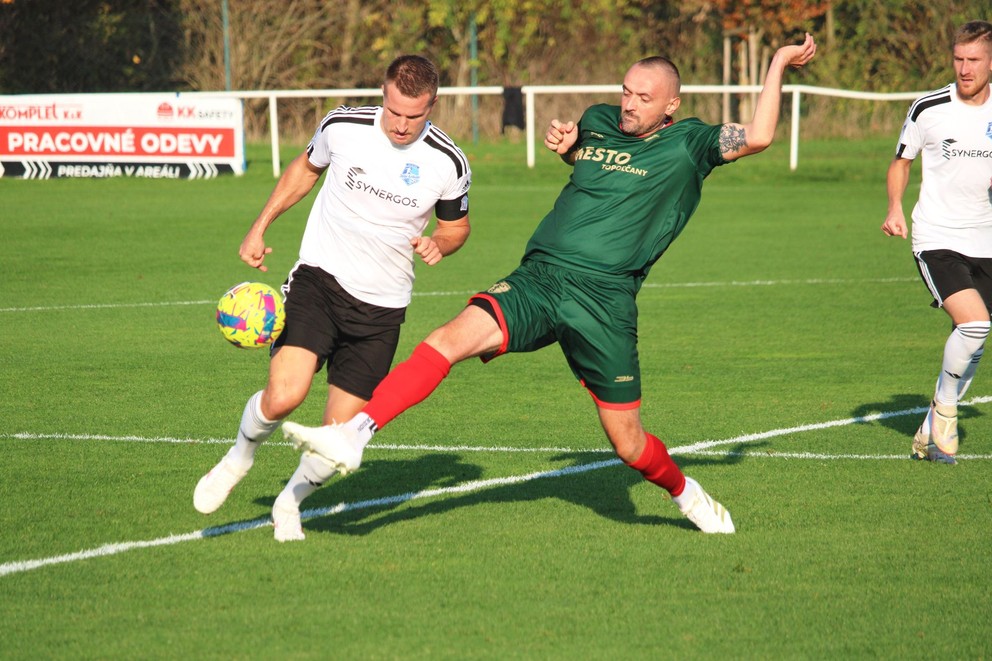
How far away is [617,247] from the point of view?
6.10 m

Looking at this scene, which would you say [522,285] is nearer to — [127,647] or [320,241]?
[320,241]

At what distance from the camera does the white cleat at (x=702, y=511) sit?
6.29 metres

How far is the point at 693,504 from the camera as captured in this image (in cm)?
629

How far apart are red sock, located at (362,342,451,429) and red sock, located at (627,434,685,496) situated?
1090 millimetres

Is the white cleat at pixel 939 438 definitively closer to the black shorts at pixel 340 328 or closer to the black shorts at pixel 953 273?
the black shorts at pixel 953 273

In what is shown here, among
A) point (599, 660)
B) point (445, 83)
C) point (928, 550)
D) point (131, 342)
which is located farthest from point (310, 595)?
point (445, 83)

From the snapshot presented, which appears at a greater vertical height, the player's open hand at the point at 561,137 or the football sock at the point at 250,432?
the player's open hand at the point at 561,137

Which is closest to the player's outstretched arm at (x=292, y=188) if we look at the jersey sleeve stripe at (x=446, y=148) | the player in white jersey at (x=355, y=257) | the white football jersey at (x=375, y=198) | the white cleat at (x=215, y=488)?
the player in white jersey at (x=355, y=257)

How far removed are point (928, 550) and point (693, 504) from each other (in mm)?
1069

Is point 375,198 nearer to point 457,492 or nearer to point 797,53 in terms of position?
point 457,492

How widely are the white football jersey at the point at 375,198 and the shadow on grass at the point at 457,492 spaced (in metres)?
1.12

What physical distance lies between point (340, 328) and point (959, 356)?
385 cm

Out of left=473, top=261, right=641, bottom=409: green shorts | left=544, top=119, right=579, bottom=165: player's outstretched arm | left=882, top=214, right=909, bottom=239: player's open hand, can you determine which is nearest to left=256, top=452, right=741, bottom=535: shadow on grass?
left=473, top=261, right=641, bottom=409: green shorts

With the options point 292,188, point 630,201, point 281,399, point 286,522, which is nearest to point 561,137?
point 630,201
